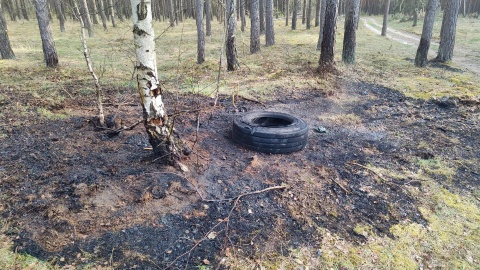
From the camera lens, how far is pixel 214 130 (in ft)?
18.6

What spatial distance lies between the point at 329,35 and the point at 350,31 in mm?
1536

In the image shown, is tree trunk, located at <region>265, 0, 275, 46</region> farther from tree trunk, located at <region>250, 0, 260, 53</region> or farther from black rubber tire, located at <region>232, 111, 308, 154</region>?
black rubber tire, located at <region>232, 111, 308, 154</region>

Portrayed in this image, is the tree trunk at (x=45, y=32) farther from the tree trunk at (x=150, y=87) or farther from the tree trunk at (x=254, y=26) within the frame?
the tree trunk at (x=150, y=87)

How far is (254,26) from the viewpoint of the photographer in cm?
1331

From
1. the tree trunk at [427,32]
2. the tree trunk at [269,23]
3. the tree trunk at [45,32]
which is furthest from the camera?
the tree trunk at [269,23]

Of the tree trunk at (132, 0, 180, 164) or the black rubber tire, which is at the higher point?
the tree trunk at (132, 0, 180, 164)

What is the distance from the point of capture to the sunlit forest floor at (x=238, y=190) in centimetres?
308

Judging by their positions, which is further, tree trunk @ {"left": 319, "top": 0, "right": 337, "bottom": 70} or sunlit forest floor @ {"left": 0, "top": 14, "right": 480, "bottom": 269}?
tree trunk @ {"left": 319, "top": 0, "right": 337, "bottom": 70}

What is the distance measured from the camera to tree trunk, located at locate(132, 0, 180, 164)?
3.56 meters

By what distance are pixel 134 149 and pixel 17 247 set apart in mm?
2043

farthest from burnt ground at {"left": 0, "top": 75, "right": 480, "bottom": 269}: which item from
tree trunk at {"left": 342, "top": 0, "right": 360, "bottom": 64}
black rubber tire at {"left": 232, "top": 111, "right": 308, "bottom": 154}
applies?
tree trunk at {"left": 342, "top": 0, "right": 360, "bottom": 64}

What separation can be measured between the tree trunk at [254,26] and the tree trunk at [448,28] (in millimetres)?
6929

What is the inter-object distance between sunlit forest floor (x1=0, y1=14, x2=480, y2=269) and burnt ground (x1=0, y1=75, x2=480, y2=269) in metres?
0.02

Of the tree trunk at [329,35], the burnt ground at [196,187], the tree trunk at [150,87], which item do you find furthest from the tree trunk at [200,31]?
the tree trunk at [150,87]
